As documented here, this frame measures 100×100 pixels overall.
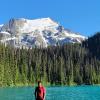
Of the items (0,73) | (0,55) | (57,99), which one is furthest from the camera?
(0,55)

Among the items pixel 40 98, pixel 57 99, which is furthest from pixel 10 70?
pixel 40 98

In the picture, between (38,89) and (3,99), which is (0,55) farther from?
(38,89)

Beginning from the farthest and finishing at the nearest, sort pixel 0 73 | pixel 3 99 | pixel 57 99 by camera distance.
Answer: pixel 0 73, pixel 57 99, pixel 3 99

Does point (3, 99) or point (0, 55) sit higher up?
point (0, 55)

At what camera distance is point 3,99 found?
251ft

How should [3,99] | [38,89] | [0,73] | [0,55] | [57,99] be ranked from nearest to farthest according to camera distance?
[38,89] → [3,99] → [57,99] → [0,73] → [0,55]

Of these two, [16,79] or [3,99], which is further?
[16,79]

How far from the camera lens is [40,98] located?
42156 millimetres

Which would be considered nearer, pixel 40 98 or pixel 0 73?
pixel 40 98

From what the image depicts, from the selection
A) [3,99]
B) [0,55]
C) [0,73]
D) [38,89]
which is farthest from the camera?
[0,55]

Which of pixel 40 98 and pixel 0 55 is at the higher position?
pixel 0 55

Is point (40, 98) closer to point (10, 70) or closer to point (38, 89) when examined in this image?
point (38, 89)

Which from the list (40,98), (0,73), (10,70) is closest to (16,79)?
(10,70)

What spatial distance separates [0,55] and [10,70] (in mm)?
9566
